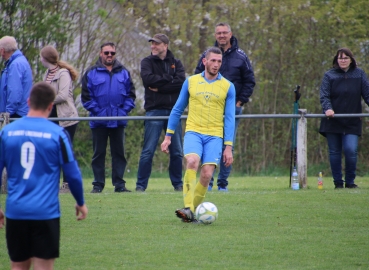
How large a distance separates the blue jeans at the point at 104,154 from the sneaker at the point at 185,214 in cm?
347

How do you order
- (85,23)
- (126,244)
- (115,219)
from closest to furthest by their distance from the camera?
(126,244) → (115,219) → (85,23)

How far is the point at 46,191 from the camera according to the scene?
5047mm

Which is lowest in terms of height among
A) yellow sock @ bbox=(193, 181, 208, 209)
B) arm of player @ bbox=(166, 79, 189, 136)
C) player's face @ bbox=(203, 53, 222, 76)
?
yellow sock @ bbox=(193, 181, 208, 209)

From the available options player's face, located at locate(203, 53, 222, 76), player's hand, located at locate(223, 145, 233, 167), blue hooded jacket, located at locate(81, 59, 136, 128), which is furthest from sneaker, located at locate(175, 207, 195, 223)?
blue hooded jacket, located at locate(81, 59, 136, 128)

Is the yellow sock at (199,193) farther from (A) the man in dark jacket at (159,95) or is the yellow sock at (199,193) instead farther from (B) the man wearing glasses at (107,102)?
(B) the man wearing glasses at (107,102)

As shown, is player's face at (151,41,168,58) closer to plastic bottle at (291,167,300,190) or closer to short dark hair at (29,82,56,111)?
plastic bottle at (291,167,300,190)

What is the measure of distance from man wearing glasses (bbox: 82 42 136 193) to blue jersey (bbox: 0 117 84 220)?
6.80 meters

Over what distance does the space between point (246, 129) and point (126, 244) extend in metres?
12.8

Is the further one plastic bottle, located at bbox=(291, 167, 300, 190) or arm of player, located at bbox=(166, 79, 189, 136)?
plastic bottle, located at bbox=(291, 167, 300, 190)

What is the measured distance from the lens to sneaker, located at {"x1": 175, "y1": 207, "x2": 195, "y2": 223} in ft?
28.3

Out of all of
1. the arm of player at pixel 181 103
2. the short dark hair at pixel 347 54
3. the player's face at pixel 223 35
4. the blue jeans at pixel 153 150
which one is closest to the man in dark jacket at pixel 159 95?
the blue jeans at pixel 153 150

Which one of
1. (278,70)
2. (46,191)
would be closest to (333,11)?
(278,70)

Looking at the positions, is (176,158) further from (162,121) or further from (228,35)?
(228,35)

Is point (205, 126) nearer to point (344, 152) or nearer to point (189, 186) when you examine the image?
point (189, 186)
